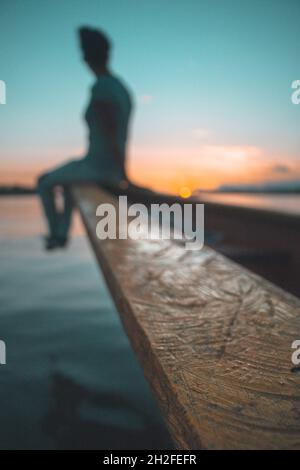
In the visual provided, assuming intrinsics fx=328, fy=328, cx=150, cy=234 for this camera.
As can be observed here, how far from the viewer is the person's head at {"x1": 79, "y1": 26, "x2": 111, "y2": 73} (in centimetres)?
343

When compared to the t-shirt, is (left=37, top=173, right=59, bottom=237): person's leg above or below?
below

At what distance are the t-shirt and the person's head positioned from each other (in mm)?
210

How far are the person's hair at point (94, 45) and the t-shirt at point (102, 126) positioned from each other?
0.82 feet

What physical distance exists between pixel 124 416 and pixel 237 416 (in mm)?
1242

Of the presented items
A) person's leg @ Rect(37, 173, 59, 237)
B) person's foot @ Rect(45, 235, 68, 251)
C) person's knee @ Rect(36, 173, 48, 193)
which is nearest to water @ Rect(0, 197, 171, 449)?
person's foot @ Rect(45, 235, 68, 251)

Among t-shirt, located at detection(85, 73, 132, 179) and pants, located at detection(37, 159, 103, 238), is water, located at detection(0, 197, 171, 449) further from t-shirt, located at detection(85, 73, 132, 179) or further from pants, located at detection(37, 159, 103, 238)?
t-shirt, located at detection(85, 73, 132, 179)

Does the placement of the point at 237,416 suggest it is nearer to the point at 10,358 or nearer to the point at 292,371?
the point at 292,371

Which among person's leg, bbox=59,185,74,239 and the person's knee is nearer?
the person's knee

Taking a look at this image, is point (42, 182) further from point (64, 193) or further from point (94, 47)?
point (94, 47)

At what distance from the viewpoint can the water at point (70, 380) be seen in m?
1.30

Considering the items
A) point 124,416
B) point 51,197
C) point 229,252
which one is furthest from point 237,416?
point 51,197

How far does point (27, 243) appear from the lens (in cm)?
706

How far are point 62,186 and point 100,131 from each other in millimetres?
771

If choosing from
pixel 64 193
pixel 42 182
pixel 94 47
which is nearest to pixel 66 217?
pixel 64 193
